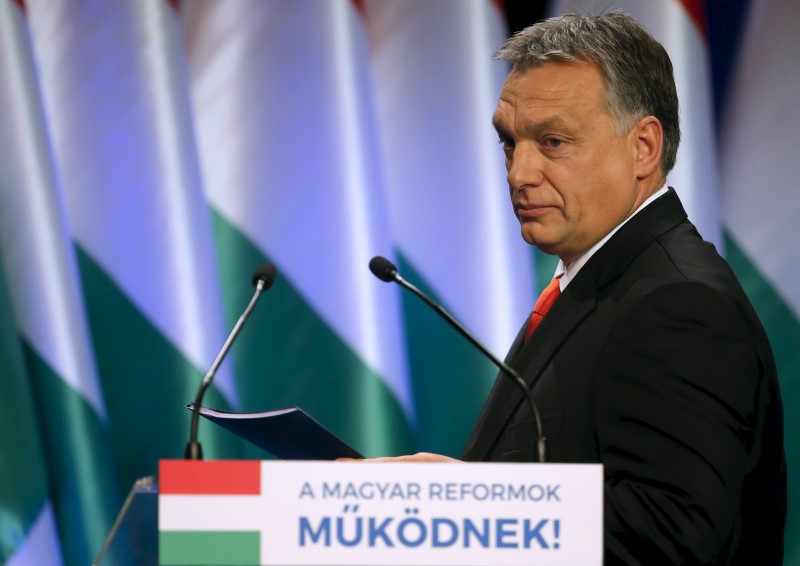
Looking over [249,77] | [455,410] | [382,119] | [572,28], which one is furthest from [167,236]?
[572,28]

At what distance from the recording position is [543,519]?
1.04m

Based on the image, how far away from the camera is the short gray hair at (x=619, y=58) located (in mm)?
1619

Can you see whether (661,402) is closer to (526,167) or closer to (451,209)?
(526,167)

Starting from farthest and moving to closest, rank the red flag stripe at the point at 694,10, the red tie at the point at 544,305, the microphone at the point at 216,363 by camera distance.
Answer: the red flag stripe at the point at 694,10 → the red tie at the point at 544,305 → the microphone at the point at 216,363

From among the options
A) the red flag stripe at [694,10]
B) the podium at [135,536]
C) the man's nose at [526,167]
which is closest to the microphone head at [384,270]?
the man's nose at [526,167]

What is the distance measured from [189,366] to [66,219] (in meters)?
0.59

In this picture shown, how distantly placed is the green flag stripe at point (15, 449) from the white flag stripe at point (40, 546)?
0.02m

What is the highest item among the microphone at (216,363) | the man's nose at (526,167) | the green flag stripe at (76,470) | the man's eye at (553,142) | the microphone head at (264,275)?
the man's eye at (553,142)

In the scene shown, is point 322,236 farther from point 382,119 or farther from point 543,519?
point 543,519

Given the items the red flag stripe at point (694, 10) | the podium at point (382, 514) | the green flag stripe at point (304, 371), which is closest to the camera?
the podium at point (382, 514)

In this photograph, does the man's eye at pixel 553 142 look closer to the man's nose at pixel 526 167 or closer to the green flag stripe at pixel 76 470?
→ the man's nose at pixel 526 167

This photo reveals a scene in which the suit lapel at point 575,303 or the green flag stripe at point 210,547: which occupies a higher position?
the suit lapel at point 575,303

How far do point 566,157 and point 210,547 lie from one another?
909mm

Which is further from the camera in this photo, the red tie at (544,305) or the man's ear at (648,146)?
the red tie at (544,305)
